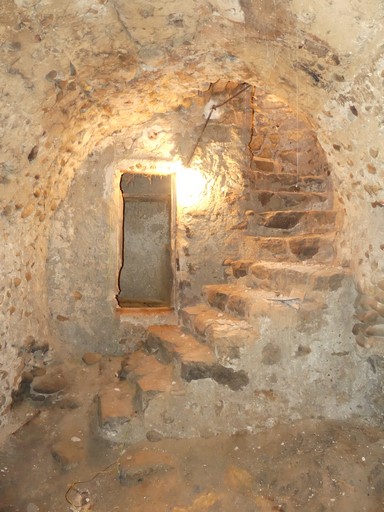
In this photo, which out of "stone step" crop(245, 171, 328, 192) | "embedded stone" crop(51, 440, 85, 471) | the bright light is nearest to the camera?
"embedded stone" crop(51, 440, 85, 471)

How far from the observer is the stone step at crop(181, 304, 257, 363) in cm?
306

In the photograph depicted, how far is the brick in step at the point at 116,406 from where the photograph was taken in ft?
9.89

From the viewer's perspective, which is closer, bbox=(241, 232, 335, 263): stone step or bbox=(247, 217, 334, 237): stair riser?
bbox=(241, 232, 335, 263): stone step

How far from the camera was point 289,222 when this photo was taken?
4387 millimetres

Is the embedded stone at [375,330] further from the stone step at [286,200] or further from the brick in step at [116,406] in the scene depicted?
the stone step at [286,200]

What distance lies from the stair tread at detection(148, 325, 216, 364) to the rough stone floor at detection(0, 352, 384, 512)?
1.74ft

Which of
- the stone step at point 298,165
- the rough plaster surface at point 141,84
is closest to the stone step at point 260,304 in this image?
the rough plaster surface at point 141,84

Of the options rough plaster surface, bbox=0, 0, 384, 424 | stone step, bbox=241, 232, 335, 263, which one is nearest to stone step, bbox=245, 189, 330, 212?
stone step, bbox=241, 232, 335, 263

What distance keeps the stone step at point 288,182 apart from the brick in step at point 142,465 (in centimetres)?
283

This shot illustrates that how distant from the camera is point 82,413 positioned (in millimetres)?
Answer: 3338

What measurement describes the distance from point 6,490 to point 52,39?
8.21ft

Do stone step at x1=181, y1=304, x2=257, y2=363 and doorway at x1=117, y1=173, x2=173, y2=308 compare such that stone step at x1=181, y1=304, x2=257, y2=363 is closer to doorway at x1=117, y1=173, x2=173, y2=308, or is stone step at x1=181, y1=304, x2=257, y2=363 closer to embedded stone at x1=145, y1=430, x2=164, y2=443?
embedded stone at x1=145, y1=430, x2=164, y2=443

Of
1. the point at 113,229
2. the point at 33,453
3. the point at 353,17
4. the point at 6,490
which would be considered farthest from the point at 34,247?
the point at 353,17

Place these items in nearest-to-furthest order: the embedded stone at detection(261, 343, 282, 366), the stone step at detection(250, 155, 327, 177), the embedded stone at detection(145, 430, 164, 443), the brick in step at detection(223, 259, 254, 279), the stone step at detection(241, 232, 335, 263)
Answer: the embedded stone at detection(145, 430, 164, 443)
the embedded stone at detection(261, 343, 282, 366)
the stone step at detection(241, 232, 335, 263)
the brick in step at detection(223, 259, 254, 279)
the stone step at detection(250, 155, 327, 177)
